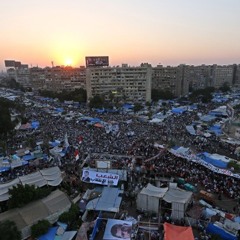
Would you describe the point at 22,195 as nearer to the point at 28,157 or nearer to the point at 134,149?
the point at 28,157

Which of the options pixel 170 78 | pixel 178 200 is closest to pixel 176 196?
pixel 178 200

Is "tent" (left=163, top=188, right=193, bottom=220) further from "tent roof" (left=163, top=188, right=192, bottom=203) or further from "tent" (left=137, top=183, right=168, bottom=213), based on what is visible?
"tent" (left=137, top=183, right=168, bottom=213)

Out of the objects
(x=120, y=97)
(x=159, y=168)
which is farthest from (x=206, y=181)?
(x=120, y=97)

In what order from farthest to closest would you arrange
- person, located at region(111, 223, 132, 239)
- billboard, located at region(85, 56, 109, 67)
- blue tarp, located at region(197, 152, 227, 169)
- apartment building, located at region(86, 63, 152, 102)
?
1. billboard, located at region(85, 56, 109, 67)
2. apartment building, located at region(86, 63, 152, 102)
3. blue tarp, located at region(197, 152, 227, 169)
4. person, located at region(111, 223, 132, 239)

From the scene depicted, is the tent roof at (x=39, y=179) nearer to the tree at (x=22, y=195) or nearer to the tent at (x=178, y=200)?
the tree at (x=22, y=195)

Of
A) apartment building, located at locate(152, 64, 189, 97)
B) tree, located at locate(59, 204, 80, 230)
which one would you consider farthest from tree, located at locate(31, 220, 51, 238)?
apartment building, located at locate(152, 64, 189, 97)

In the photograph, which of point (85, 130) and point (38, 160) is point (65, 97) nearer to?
point (85, 130)
